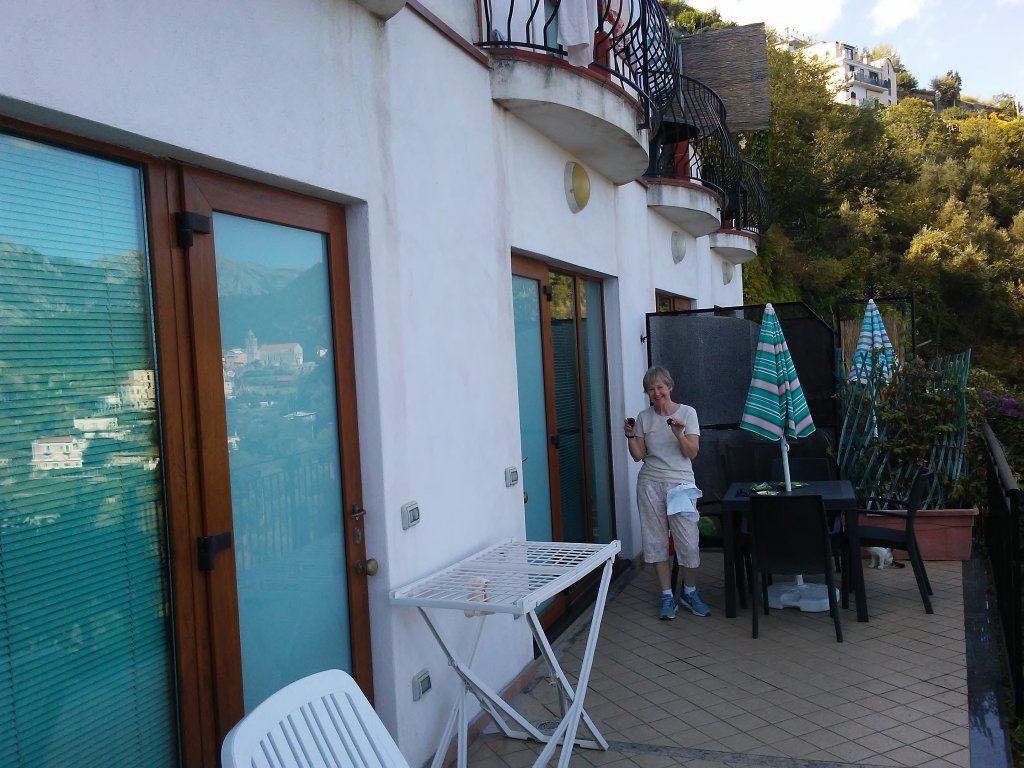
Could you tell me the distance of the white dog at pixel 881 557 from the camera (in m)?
6.55

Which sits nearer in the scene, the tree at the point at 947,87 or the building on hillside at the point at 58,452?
the building on hillside at the point at 58,452

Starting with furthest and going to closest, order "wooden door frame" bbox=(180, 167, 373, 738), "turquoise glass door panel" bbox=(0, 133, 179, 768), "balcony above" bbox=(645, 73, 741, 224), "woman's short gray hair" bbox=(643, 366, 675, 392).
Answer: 1. "balcony above" bbox=(645, 73, 741, 224)
2. "woman's short gray hair" bbox=(643, 366, 675, 392)
3. "wooden door frame" bbox=(180, 167, 373, 738)
4. "turquoise glass door panel" bbox=(0, 133, 179, 768)

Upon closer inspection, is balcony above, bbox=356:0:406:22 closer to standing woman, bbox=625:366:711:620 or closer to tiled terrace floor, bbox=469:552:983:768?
standing woman, bbox=625:366:711:620

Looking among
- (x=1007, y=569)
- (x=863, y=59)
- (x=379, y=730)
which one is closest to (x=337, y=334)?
(x=379, y=730)

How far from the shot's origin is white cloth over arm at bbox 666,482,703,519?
18.0 ft

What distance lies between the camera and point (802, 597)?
5.65m

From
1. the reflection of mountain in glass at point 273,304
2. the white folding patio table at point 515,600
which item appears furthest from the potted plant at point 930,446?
the reflection of mountain in glass at point 273,304

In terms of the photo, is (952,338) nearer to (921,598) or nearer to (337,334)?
(921,598)

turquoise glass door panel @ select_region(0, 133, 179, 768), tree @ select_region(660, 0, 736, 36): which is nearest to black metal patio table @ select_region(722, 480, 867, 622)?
turquoise glass door panel @ select_region(0, 133, 179, 768)

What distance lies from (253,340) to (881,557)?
564cm

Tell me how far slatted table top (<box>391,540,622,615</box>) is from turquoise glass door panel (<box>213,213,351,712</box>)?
0.39 metres

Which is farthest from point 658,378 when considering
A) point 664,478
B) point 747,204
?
point 747,204

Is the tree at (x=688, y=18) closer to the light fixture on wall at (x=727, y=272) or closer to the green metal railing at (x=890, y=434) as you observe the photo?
the light fixture on wall at (x=727, y=272)

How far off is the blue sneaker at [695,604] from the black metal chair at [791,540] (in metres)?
0.55
